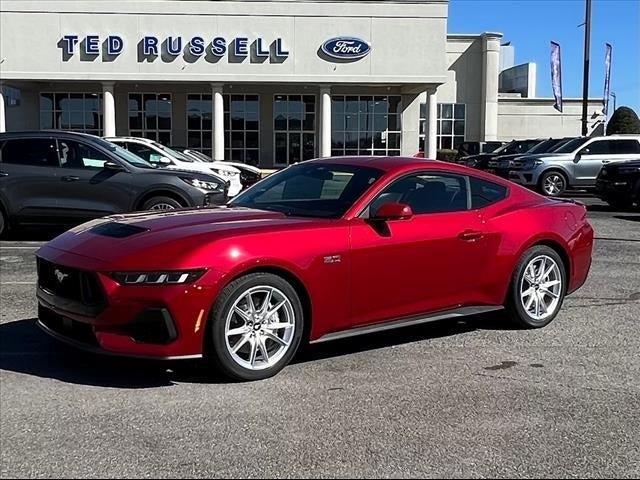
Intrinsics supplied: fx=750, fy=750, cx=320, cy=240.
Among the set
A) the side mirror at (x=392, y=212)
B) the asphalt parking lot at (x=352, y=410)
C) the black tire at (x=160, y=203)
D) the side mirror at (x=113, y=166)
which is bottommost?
the asphalt parking lot at (x=352, y=410)

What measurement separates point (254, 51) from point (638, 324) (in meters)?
29.9

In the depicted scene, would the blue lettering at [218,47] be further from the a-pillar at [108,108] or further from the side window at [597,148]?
the side window at [597,148]

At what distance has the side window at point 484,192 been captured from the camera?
627 cm

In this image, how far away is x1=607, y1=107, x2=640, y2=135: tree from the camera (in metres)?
51.5

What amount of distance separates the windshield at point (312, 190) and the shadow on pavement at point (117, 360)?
1.10 m

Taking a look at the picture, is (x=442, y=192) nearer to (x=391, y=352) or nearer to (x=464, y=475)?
(x=391, y=352)

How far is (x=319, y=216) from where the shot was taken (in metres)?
5.52

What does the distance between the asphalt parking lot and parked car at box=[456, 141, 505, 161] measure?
1175 inches

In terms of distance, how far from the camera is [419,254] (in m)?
5.64

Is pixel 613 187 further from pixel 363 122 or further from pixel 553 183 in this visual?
pixel 363 122

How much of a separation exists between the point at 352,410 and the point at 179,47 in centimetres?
3178

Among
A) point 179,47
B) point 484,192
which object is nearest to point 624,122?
point 179,47

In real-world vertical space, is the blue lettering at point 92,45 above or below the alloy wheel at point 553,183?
above

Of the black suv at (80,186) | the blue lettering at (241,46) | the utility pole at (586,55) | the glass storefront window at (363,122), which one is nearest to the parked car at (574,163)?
the black suv at (80,186)
